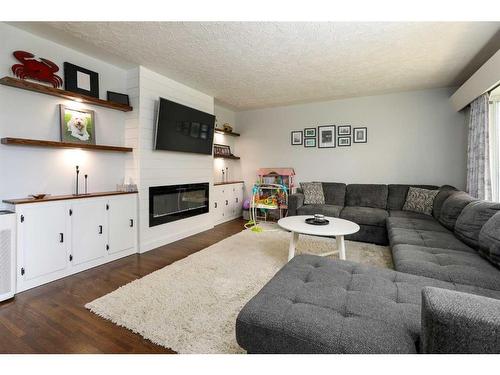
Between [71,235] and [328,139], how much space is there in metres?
4.39

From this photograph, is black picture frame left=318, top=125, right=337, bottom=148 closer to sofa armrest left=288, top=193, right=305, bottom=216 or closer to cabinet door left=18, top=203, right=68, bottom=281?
sofa armrest left=288, top=193, right=305, bottom=216

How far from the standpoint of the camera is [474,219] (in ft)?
7.13

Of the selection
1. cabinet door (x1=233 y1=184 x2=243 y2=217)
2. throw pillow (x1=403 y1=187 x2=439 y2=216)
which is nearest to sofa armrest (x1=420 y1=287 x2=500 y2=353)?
throw pillow (x1=403 y1=187 x2=439 y2=216)

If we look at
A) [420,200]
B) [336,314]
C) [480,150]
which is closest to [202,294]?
[336,314]

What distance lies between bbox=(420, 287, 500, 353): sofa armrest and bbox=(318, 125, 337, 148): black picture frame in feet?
14.0

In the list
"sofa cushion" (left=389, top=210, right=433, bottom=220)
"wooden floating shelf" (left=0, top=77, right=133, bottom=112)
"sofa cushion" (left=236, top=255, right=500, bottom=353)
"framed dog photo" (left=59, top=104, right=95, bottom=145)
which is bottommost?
"sofa cushion" (left=236, top=255, right=500, bottom=353)

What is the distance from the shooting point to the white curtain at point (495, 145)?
2.99 meters

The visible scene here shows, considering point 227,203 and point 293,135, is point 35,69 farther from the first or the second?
point 293,135

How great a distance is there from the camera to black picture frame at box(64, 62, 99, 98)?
2.71 metres

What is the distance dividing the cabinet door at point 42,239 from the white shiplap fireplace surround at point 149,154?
3.03 feet

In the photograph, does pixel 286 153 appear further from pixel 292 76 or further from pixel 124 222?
pixel 124 222

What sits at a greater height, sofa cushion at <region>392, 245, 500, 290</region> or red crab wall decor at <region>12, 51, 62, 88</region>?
red crab wall decor at <region>12, 51, 62, 88</region>

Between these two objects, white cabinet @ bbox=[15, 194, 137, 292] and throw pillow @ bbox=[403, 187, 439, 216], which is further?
throw pillow @ bbox=[403, 187, 439, 216]
